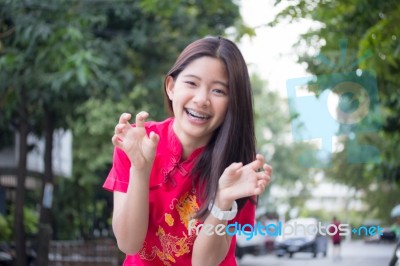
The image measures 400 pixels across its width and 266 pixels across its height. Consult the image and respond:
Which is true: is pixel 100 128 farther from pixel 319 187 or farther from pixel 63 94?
pixel 319 187

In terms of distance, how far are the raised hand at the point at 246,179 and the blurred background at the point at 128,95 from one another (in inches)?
32.8

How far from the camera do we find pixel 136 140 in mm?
2463

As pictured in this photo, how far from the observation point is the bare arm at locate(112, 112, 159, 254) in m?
2.46

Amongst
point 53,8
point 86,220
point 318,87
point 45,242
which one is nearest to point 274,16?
point 318,87

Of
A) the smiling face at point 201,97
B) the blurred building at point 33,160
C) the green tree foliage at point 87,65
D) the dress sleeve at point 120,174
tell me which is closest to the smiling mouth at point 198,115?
the smiling face at point 201,97

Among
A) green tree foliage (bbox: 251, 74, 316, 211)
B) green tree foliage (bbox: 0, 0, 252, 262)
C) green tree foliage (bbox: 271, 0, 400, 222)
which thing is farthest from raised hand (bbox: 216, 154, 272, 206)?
green tree foliage (bbox: 251, 74, 316, 211)

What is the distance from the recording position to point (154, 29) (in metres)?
18.0

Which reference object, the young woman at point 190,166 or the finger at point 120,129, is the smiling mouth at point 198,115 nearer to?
the young woman at point 190,166

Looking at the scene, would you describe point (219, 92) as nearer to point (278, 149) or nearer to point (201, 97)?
point (201, 97)

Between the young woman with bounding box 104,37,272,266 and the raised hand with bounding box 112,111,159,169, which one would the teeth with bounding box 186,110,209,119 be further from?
the raised hand with bounding box 112,111,159,169

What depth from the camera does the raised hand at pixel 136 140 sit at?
Result: 2.45 meters

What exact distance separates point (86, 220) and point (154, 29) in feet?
37.9

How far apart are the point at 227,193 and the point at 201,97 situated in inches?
13.8

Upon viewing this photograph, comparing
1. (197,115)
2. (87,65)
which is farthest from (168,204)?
(87,65)
